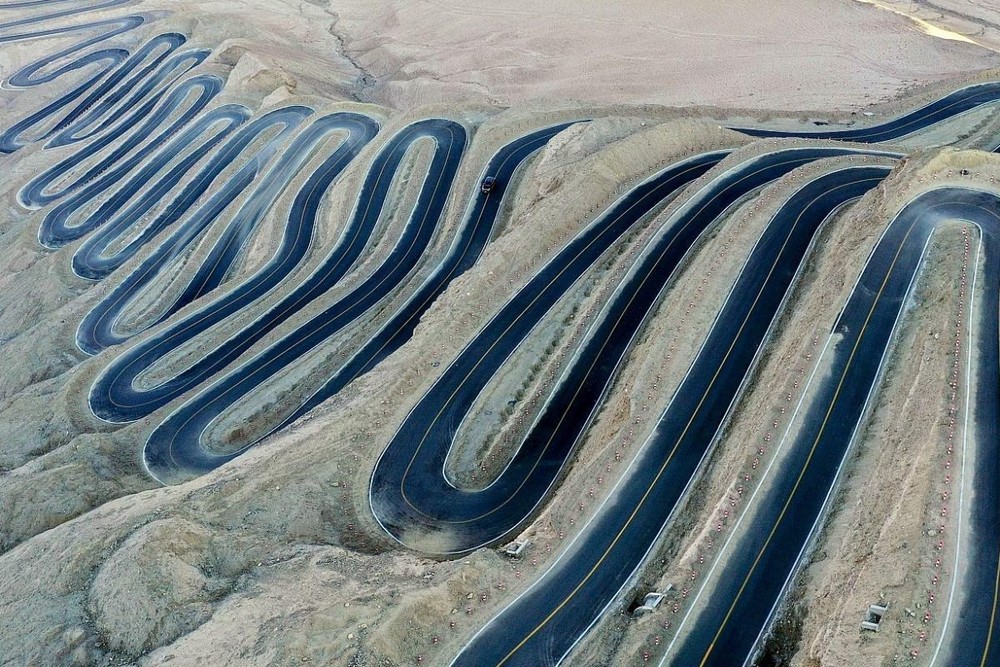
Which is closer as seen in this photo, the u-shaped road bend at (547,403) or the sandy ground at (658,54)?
the u-shaped road bend at (547,403)

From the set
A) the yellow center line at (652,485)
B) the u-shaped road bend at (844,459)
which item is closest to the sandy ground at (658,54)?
the u-shaped road bend at (844,459)

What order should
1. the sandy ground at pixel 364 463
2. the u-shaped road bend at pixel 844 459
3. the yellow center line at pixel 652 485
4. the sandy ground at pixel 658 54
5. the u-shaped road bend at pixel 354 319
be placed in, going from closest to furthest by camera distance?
the u-shaped road bend at pixel 844 459 → the sandy ground at pixel 364 463 → the yellow center line at pixel 652 485 → the u-shaped road bend at pixel 354 319 → the sandy ground at pixel 658 54

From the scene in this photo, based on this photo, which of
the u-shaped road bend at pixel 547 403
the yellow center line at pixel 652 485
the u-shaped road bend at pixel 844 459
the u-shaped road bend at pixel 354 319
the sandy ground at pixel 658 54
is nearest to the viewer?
the u-shaped road bend at pixel 844 459

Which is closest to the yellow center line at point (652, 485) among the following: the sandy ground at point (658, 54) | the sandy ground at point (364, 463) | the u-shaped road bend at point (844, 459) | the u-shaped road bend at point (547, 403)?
the sandy ground at point (364, 463)

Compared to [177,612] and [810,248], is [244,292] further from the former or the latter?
[810,248]

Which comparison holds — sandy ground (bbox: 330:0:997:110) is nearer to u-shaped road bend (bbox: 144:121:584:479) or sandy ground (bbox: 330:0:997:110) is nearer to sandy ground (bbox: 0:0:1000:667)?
sandy ground (bbox: 0:0:1000:667)

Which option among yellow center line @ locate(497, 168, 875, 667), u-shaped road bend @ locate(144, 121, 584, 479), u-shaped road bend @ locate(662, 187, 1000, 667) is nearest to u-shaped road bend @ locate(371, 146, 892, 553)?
yellow center line @ locate(497, 168, 875, 667)

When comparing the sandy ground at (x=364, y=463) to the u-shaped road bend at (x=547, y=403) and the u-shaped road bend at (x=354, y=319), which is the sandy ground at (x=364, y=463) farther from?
the u-shaped road bend at (x=354, y=319)

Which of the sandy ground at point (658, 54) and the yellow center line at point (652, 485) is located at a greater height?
the sandy ground at point (658, 54)

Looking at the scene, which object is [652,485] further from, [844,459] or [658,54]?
[658,54]

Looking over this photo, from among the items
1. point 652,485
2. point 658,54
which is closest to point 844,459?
point 652,485

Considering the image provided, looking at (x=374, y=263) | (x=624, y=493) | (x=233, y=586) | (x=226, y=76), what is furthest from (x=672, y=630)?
(x=226, y=76)
